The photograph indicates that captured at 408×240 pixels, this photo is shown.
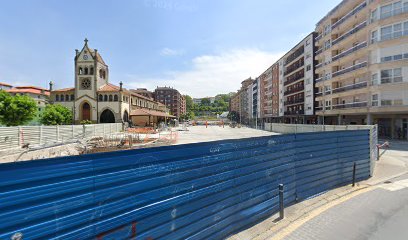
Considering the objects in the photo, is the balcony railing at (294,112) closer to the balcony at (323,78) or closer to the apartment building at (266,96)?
the balcony at (323,78)

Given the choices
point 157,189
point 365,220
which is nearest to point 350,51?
point 365,220

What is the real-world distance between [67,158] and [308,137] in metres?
6.42

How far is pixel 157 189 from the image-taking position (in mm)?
3625

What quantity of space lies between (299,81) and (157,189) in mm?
57203

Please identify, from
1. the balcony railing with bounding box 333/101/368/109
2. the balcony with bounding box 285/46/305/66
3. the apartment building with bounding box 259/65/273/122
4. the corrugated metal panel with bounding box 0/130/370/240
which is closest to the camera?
the corrugated metal panel with bounding box 0/130/370/240

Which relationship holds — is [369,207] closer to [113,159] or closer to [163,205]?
[163,205]

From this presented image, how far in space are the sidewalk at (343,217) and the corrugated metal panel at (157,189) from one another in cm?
37

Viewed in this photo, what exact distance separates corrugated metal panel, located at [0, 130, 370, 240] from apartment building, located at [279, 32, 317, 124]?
47386 millimetres

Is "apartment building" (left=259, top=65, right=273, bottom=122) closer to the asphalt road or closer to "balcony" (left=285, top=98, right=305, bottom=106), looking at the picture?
"balcony" (left=285, top=98, right=305, bottom=106)

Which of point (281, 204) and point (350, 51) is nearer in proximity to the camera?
point (281, 204)

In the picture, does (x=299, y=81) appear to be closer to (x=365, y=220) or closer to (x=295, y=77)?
(x=295, y=77)

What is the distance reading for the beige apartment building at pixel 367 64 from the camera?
28094mm

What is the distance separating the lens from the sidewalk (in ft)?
16.1

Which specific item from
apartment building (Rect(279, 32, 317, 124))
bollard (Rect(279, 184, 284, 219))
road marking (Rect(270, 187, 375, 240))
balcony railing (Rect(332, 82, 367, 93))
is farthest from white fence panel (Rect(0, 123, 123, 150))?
apartment building (Rect(279, 32, 317, 124))
